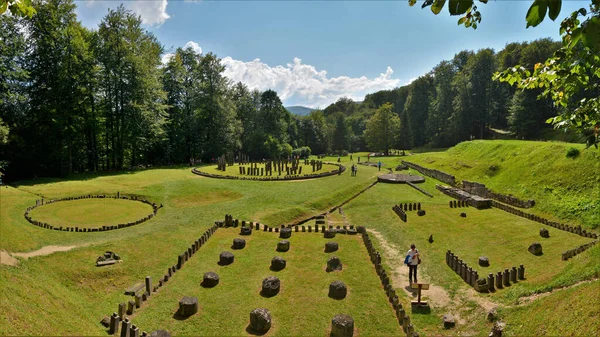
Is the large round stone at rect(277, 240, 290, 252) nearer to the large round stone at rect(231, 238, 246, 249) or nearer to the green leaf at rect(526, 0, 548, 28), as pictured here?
the large round stone at rect(231, 238, 246, 249)

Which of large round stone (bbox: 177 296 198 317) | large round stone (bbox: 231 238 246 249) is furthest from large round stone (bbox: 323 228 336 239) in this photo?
large round stone (bbox: 177 296 198 317)

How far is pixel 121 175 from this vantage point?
127 ft

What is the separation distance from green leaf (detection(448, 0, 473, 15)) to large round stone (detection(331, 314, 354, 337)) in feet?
33.7

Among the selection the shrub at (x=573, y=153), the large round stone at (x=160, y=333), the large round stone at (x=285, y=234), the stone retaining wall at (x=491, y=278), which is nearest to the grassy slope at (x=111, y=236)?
the large round stone at (x=160, y=333)

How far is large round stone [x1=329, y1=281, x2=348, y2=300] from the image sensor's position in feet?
44.1

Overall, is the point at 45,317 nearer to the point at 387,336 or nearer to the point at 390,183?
the point at 387,336

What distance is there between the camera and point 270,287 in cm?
1379

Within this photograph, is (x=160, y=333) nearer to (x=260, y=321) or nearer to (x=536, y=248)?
(x=260, y=321)

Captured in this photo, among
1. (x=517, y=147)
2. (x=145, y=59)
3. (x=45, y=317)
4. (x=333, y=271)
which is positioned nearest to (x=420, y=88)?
(x=517, y=147)

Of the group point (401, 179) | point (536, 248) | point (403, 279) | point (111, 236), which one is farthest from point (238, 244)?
point (401, 179)

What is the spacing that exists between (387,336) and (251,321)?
4.60 metres

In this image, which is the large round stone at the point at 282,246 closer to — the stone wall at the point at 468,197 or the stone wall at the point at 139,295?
the stone wall at the point at 139,295

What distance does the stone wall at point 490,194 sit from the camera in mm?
26594

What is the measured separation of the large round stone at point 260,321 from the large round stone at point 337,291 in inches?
122
